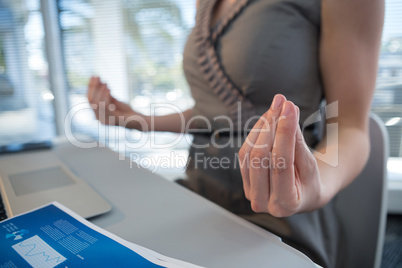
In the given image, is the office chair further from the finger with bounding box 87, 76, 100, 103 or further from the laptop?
the finger with bounding box 87, 76, 100, 103

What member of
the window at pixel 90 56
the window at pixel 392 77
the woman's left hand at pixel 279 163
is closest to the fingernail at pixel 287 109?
the woman's left hand at pixel 279 163

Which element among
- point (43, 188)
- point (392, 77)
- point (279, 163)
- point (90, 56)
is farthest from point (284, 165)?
point (90, 56)

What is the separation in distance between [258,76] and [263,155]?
0.27 metres

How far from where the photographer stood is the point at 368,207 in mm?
559

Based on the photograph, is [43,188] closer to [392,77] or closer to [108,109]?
[108,109]

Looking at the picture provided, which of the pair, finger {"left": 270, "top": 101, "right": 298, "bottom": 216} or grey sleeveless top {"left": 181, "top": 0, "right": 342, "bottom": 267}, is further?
grey sleeveless top {"left": 181, "top": 0, "right": 342, "bottom": 267}

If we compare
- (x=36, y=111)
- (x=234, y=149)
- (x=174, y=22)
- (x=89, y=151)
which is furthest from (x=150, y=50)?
(x=234, y=149)

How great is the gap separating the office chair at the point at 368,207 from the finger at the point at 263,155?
0.37 metres

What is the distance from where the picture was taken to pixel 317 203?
0.34 metres

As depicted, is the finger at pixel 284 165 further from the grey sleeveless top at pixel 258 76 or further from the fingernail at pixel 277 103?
the grey sleeveless top at pixel 258 76

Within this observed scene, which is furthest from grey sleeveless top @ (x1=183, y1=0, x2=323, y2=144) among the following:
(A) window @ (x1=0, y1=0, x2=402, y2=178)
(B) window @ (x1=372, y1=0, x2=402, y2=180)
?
(A) window @ (x1=0, y1=0, x2=402, y2=178)

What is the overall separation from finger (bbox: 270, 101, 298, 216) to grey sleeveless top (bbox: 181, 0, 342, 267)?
0.48ft

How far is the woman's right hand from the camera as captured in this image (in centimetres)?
69

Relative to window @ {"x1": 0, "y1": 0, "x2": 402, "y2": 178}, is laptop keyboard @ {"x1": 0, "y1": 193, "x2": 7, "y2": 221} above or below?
below
